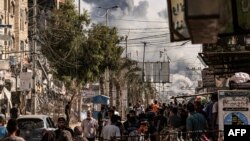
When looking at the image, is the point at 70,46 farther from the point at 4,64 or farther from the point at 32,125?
the point at 32,125

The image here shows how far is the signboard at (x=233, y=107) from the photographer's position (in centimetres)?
1225

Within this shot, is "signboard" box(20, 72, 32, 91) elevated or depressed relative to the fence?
elevated

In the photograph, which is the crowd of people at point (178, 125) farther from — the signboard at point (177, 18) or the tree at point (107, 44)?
the tree at point (107, 44)

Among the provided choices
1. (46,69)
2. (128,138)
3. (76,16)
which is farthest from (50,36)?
(128,138)

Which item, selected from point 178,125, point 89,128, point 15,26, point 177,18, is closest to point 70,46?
point 15,26

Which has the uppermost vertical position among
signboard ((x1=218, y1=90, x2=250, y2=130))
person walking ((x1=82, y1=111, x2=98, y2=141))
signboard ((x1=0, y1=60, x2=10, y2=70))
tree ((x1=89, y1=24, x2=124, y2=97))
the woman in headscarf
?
tree ((x1=89, y1=24, x2=124, y2=97))

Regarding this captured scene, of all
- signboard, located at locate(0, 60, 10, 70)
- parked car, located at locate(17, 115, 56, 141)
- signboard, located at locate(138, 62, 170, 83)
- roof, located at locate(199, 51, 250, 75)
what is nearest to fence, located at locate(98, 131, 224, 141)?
roof, located at locate(199, 51, 250, 75)

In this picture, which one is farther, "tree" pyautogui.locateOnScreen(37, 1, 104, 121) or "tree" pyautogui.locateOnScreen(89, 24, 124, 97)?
"tree" pyautogui.locateOnScreen(89, 24, 124, 97)

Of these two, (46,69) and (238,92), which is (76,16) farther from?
(238,92)

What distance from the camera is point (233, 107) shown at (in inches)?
489

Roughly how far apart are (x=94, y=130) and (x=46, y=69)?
176 feet

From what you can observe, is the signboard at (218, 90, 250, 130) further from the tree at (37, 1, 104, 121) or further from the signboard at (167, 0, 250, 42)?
the tree at (37, 1, 104, 121)

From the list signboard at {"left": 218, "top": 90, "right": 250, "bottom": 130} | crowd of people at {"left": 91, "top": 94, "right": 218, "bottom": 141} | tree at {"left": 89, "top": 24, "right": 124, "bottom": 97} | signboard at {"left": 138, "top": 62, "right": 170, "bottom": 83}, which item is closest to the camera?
signboard at {"left": 218, "top": 90, "right": 250, "bottom": 130}

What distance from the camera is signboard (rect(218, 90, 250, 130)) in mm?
12250
